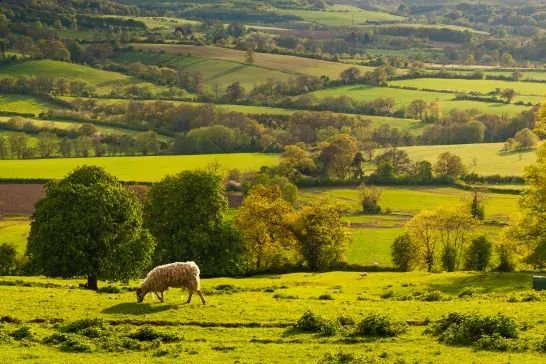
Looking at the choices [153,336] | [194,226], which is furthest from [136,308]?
[194,226]

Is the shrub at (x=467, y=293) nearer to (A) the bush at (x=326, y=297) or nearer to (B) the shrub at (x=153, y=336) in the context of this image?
(A) the bush at (x=326, y=297)

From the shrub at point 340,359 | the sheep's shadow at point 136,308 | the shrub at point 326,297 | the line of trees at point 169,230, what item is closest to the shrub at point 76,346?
the sheep's shadow at point 136,308

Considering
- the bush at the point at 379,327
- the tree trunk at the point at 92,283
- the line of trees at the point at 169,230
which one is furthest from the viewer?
the line of trees at the point at 169,230

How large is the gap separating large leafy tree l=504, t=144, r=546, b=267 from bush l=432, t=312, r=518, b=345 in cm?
3242

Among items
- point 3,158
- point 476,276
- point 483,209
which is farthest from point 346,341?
point 3,158

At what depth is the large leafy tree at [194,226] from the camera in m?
78.9

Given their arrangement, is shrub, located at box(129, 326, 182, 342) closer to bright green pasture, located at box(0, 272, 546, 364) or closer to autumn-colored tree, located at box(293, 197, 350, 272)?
bright green pasture, located at box(0, 272, 546, 364)

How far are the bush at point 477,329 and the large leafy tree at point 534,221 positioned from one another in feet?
106

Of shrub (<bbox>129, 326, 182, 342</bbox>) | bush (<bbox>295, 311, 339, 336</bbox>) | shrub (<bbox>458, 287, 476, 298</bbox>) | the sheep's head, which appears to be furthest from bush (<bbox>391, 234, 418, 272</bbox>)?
shrub (<bbox>129, 326, 182, 342</bbox>)

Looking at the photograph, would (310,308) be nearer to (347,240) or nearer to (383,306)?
(383,306)

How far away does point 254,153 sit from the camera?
18138 centimetres

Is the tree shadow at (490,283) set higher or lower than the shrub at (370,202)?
lower

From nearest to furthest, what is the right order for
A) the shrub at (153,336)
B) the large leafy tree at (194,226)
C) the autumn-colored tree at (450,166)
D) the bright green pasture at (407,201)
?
the shrub at (153,336) < the large leafy tree at (194,226) < the bright green pasture at (407,201) < the autumn-colored tree at (450,166)

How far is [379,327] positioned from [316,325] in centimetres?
317
